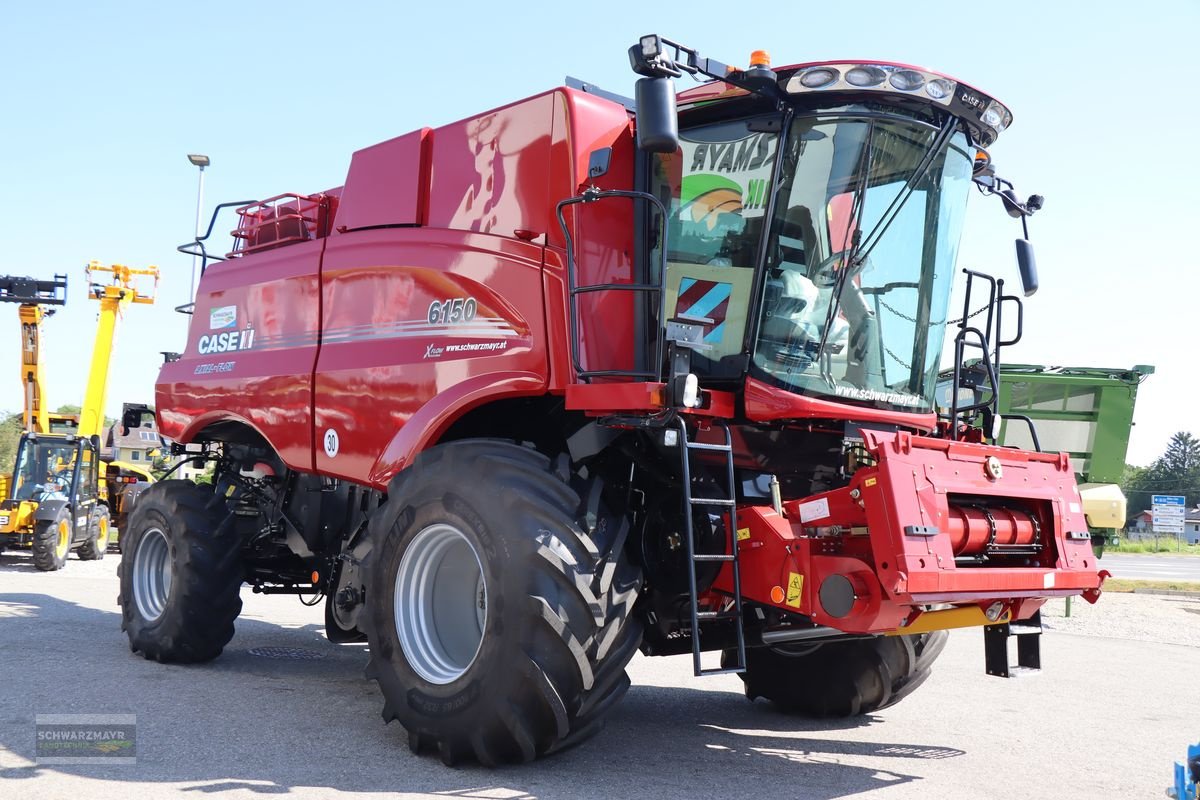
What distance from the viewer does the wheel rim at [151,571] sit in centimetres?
839

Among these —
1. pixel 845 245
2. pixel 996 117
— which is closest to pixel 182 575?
pixel 845 245

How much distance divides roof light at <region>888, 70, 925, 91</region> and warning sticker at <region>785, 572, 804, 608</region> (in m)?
2.45

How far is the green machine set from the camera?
16.9 metres

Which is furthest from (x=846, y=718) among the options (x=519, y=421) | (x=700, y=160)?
(x=700, y=160)

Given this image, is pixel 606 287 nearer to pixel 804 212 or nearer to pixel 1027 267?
pixel 804 212

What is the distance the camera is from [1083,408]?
17.2 meters

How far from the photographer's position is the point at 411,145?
6.68 metres

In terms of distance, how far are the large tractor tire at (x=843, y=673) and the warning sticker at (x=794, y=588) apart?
52.3 inches

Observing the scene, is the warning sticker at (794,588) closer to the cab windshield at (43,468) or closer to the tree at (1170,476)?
the cab windshield at (43,468)

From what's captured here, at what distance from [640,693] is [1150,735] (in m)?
3.30

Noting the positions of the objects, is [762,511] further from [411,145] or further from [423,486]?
[411,145]

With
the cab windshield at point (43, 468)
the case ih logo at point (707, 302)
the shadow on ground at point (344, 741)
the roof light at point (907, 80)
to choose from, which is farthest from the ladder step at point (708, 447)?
the cab windshield at point (43, 468)

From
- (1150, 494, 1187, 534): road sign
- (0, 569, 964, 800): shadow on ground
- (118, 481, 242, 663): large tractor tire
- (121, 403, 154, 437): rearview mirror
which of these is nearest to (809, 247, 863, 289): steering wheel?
(0, 569, 964, 800): shadow on ground

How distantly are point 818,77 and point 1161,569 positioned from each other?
25583mm
